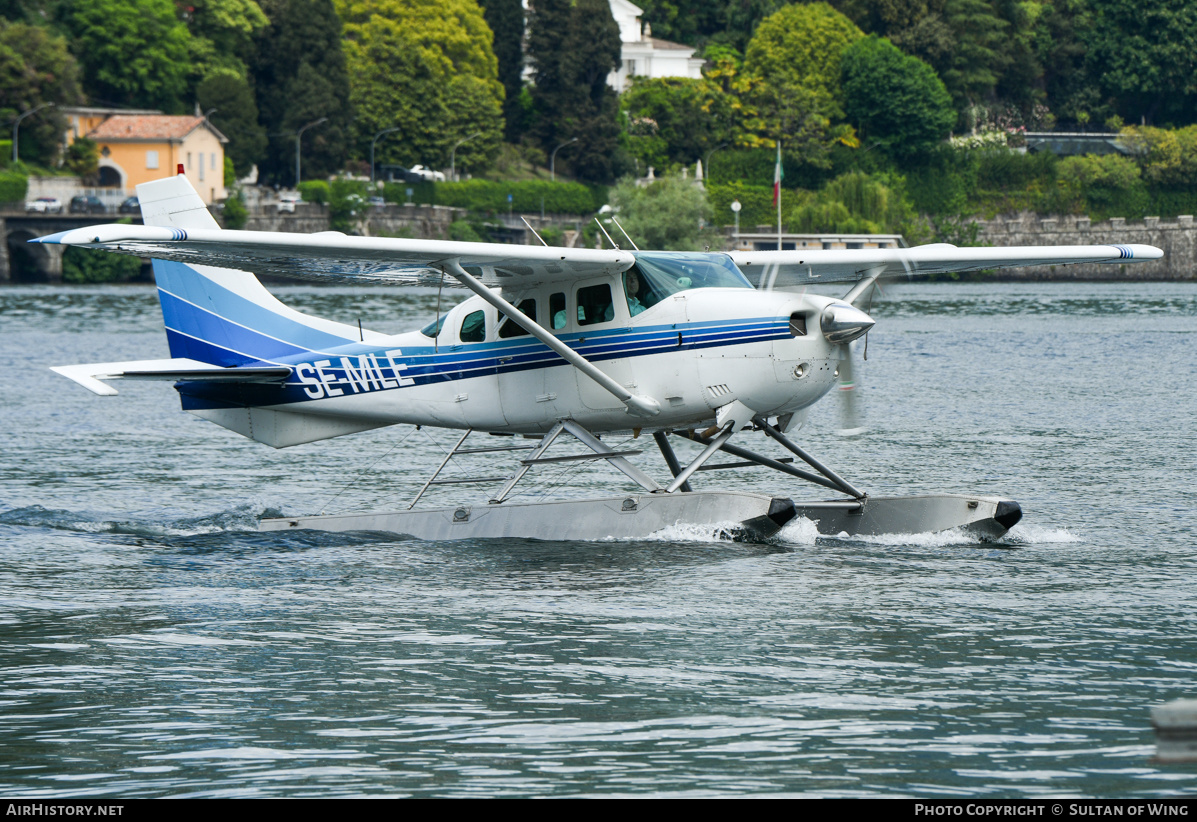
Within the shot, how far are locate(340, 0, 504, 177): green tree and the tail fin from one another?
267 ft

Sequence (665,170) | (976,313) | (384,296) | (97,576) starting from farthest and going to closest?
(665,170), (384,296), (976,313), (97,576)

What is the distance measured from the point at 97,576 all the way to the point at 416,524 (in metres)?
2.87

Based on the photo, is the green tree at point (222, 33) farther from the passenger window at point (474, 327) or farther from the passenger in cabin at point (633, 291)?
the passenger in cabin at point (633, 291)

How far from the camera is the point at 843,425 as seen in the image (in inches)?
509

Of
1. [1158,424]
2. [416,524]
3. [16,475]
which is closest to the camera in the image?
[416,524]

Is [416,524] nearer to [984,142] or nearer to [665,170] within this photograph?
[665,170]

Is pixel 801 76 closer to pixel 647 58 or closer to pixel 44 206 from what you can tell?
pixel 647 58

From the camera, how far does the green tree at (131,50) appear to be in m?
90.1

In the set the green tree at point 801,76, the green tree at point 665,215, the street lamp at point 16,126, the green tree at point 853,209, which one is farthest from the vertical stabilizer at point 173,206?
the green tree at point 801,76

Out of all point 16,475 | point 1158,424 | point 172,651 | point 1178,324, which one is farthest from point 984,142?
point 172,651

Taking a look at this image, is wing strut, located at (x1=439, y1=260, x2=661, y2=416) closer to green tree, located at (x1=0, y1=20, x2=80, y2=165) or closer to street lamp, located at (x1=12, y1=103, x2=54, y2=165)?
street lamp, located at (x1=12, y1=103, x2=54, y2=165)

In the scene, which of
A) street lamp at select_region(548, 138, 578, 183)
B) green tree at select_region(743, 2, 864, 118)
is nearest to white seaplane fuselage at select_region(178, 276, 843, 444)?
street lamp at select_region(548, 138, 578, 183)

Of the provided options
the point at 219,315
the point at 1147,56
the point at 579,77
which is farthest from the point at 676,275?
the point at 1147,56

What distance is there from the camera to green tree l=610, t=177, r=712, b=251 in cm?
7556
